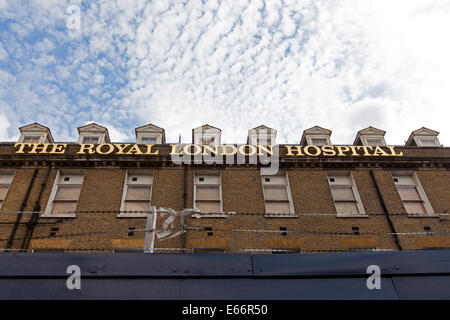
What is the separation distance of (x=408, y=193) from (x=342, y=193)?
3.34 meters

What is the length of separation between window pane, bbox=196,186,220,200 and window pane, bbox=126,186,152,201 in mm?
2405

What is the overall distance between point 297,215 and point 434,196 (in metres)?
6.96

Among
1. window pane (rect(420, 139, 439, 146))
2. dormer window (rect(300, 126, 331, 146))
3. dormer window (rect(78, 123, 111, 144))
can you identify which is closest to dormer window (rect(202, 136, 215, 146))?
dormer window (rect(300, 126, 331, 146))

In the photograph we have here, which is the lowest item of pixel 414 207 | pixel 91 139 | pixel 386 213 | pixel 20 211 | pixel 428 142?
pixel 386 213

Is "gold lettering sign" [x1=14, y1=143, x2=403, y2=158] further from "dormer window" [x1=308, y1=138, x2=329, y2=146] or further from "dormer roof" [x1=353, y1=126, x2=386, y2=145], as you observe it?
"dormer roof" [x1=353, y1=126, x2=386, y2=145]

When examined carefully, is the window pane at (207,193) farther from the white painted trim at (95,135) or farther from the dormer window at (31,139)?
the dormer window at (31,139)

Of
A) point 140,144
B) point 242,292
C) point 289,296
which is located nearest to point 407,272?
point 289,296

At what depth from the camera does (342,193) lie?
16.7m

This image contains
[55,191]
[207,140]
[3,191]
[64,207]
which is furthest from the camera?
[207,140]

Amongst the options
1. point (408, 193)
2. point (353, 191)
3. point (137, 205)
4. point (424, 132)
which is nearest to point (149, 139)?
point (137, 205)

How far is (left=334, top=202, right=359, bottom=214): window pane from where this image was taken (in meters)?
16.0

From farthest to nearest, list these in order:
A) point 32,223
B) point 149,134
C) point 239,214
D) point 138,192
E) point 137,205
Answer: point 149,134, point 138,192, point 137,205, point 239,214, point 32,223

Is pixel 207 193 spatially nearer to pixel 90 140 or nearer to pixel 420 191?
pixel 90 140

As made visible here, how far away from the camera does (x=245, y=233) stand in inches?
575
